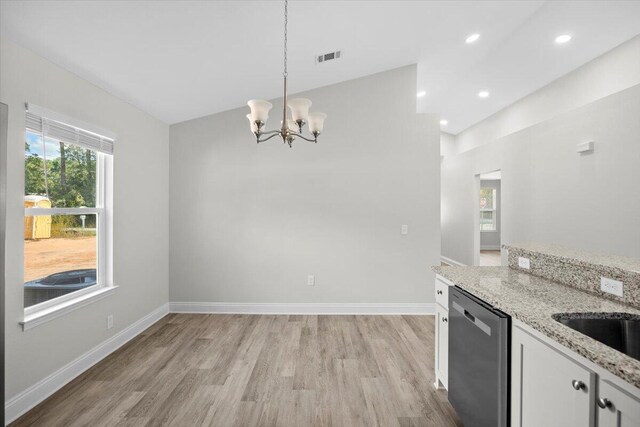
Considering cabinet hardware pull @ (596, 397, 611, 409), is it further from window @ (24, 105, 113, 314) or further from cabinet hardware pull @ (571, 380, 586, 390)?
window @ (24, 105, 113, 314)

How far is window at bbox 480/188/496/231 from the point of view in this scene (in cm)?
1023

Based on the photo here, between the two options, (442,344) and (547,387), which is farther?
(442,344)

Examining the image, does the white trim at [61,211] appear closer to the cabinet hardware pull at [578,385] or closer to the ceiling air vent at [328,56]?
the ceiling air vent at [328,56]

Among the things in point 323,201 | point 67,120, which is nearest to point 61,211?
point 67,120

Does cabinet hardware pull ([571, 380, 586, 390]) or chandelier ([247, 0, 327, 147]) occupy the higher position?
chandelier ([247, 0, 327, 147])

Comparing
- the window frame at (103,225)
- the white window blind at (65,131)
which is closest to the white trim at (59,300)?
the window frame at (103,225)

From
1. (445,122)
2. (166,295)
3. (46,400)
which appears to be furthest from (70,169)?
(445,122)

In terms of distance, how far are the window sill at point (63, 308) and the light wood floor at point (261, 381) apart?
57cm

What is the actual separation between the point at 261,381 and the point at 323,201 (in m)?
2.22

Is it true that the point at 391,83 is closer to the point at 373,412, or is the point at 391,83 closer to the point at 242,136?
the point at 242,136

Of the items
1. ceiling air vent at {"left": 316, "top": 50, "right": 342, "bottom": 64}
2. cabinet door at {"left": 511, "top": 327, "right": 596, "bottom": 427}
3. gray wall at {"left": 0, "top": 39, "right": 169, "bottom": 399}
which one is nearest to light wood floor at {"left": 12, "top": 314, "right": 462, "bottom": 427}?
gray wall at {"left": 0, "top": 39, "right": 169, "bottom": 399}

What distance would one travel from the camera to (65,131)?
7.97 ft

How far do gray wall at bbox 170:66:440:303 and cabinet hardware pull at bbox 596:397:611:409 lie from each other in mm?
3089

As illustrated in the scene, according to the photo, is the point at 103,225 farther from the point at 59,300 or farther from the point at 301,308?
the point at 301,308
